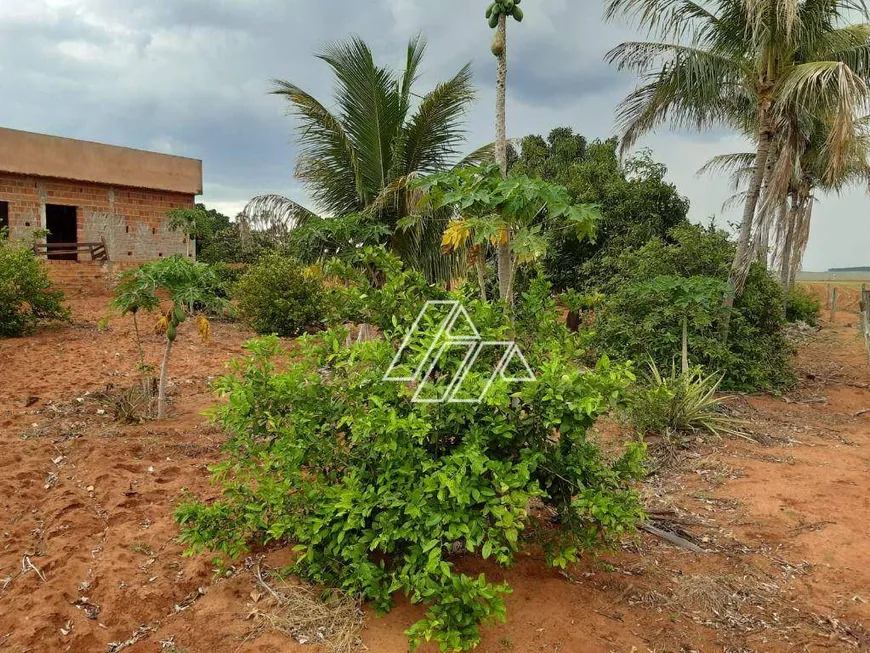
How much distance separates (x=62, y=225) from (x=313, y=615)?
1746 centimetres

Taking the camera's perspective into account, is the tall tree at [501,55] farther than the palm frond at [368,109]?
No

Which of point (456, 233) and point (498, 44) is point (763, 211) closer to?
point (498, 44)

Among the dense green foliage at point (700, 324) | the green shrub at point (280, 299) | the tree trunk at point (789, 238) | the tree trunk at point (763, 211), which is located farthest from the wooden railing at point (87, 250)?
the tree trunk at point (789, 238)

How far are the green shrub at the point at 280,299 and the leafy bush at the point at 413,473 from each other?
8.05 m

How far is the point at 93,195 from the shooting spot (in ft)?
48.7

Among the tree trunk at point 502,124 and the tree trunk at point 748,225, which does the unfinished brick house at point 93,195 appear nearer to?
the tree trunk at point 502,124

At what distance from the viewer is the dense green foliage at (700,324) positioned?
8039 millimetres

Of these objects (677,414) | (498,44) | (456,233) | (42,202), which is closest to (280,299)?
(677,414)

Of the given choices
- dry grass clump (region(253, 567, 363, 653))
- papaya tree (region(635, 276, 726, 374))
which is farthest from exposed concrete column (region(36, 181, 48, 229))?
dry grass clump (region(253, 567, 363, 653))

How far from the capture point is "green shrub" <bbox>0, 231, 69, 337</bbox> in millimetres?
8891

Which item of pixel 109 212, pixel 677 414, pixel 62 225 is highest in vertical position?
pixel 109 212

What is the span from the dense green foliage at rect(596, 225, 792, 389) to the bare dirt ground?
86.4 inches

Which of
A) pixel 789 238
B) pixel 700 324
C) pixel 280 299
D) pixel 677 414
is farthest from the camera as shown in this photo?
pixel 789 238

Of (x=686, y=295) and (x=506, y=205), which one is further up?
(x=506, y=205)
